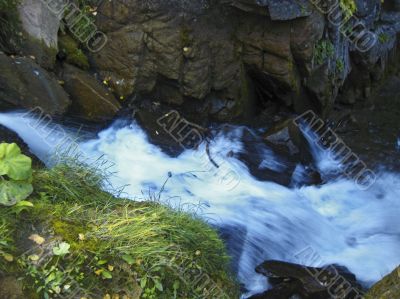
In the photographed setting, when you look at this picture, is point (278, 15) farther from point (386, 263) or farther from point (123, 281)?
point (123, 281)

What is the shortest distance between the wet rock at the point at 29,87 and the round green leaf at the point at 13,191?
3.24 metres

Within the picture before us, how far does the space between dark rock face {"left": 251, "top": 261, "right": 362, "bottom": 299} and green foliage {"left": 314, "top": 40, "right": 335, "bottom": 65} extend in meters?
3.64

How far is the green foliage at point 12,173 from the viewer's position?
3.49m

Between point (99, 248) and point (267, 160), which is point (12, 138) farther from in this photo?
point (267, 160)

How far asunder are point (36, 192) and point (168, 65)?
3.95 m

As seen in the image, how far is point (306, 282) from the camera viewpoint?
4.77 metres

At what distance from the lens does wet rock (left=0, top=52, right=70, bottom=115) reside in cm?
657

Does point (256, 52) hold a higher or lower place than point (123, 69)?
higher

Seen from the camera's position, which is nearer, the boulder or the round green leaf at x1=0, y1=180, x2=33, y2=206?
the round green leaf at x1=0, y1=180, x2=33, y2=206

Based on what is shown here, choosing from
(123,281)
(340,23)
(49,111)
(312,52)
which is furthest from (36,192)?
(340,23)

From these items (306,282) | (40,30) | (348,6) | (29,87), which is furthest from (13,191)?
(348,6)

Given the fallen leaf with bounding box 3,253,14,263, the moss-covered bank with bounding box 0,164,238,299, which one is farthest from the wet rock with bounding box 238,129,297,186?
the fallen leaf with bounding box 3,253,14,263

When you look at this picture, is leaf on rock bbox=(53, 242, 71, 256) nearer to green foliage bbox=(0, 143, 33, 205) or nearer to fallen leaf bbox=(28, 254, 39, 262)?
fallen leaf bbox=(28, 254, 39, 262)

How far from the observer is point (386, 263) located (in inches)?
231
